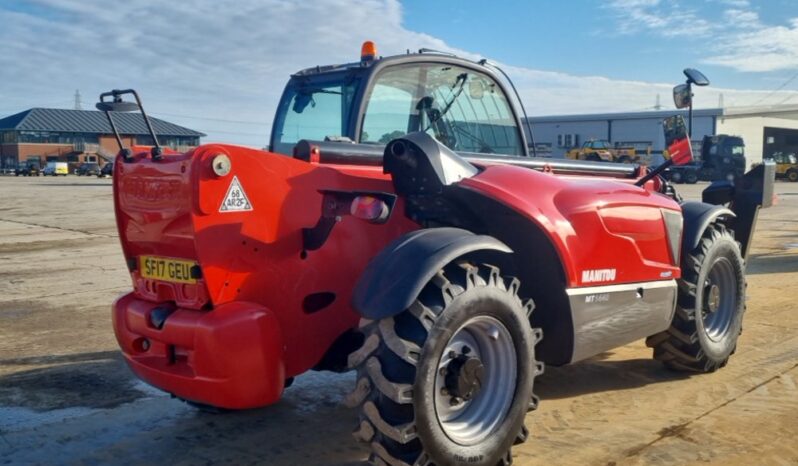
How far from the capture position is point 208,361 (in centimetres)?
333

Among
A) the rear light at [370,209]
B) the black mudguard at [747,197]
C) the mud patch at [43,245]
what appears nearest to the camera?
the rear light at [370,209]

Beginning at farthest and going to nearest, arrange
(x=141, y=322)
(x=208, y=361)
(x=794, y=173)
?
(x=794, y=173)
(x=141, y=322)
(x=208, y=361)

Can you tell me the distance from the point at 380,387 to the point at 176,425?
1.84 metres

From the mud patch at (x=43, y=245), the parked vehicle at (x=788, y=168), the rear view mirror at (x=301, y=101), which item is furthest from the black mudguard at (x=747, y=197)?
the parked vehicle at (x=788, y=168)

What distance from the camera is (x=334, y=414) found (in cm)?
454

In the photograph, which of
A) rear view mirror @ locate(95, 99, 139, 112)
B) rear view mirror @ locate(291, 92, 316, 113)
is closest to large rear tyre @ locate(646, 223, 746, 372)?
rear view mirror @ locate(291, 92, 316, 113)

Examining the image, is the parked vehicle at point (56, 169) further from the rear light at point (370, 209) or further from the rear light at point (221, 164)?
the rear light at point (370, 209)

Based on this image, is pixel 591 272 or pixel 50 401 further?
pixel 50 401

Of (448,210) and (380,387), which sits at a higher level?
(448,210)

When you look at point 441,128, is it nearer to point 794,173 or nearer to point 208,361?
point 208,361

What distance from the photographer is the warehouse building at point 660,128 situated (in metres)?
50.7

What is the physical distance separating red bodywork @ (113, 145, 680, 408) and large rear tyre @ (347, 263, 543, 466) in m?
0.49

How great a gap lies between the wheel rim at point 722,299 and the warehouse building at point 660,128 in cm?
4446

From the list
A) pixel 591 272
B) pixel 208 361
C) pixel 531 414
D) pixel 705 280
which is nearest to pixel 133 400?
pixel 208 361
